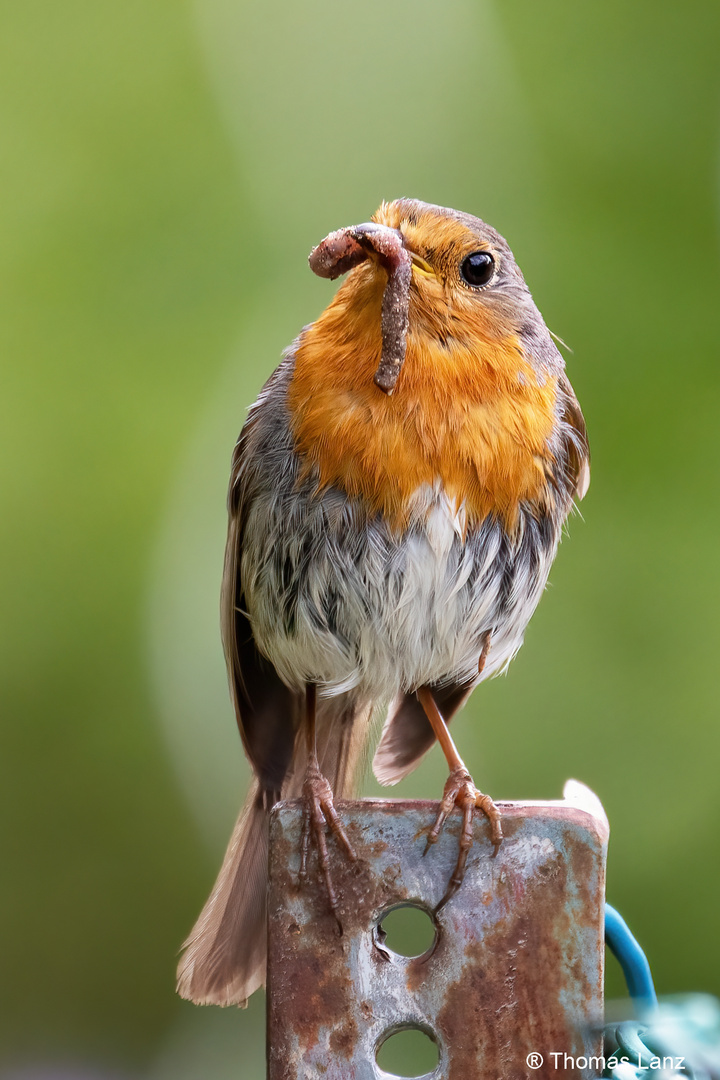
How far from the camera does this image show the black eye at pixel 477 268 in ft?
6.72

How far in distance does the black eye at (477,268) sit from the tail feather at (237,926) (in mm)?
1137

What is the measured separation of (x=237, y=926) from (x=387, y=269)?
1338 millimetres

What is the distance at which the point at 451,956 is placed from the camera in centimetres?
150

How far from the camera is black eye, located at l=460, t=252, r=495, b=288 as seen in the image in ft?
6.72

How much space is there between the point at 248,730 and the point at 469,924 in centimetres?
111

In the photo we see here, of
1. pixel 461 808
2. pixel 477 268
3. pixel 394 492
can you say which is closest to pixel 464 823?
pixel 461 808

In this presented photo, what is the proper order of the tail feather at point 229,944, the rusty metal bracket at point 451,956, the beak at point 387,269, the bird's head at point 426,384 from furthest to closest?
the tail feather at point 229,944 < the bird's head at point 426,384 < the beak at point 387,269 < the rusty metal bracket at point 451,956

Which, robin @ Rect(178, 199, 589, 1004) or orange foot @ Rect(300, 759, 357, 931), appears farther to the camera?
robin @ Rect(178, 199, 589, 1004)

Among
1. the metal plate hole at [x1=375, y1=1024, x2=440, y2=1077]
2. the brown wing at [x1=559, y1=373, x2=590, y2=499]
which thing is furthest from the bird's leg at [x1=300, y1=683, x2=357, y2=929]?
the metal plate hole at [x1=375, y1=1024, x2=440, y2=1077]

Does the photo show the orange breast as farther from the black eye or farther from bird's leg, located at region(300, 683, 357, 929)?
bird's leg, located at region(300, 683, 357, 929)

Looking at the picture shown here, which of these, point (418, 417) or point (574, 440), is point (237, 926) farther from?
point (574, 440)

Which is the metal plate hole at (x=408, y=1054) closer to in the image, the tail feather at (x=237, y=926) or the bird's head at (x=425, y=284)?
the tail feather at (x=237, y=926)

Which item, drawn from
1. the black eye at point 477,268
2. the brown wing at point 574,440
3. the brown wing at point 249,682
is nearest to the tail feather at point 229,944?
the brown wing at point 249,682

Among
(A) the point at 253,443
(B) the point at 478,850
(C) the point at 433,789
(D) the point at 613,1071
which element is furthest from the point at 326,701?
(C) the point at 433,789
